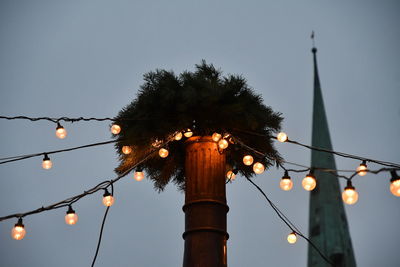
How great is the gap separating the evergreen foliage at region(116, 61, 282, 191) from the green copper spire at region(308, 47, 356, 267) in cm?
2235

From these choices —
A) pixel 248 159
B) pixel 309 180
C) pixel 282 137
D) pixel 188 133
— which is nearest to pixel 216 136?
pixel 188 133

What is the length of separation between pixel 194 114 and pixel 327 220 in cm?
2539

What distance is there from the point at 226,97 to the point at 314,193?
2718cm

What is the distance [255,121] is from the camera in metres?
4.16

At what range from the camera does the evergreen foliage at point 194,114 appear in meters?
4.15

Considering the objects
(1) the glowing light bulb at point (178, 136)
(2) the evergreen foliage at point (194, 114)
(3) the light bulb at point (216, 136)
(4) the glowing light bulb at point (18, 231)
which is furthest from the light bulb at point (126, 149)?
(4) the glowing light bulb at point (18, 231)

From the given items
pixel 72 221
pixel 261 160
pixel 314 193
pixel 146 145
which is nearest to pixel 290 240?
pixel 261 160

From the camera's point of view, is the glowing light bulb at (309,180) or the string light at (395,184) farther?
the glowing light bulb at (309,180)

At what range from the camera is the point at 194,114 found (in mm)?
4188

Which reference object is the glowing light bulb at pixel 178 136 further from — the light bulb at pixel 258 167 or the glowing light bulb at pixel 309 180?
the glowing light bulb at pixel 309 180

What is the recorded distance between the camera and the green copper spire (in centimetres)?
2677

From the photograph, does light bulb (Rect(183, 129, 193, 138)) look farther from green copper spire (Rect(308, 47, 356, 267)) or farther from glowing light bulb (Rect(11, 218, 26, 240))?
green copper spire (Rect(308, 47, 356, 267))

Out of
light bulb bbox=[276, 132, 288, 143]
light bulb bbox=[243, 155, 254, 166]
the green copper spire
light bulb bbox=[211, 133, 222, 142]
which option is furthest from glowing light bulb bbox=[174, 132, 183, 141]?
the green copper spire

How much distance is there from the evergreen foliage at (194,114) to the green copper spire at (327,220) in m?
22.3
